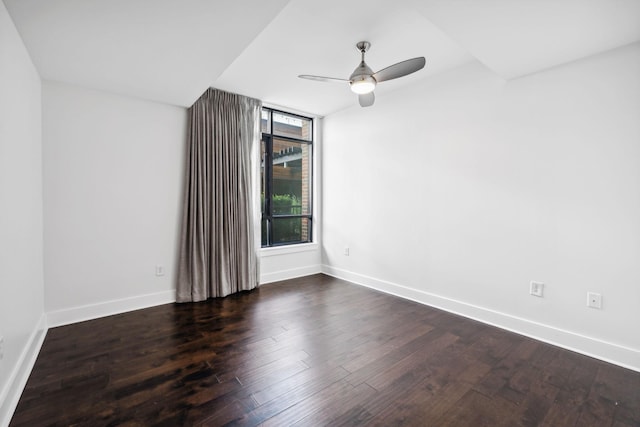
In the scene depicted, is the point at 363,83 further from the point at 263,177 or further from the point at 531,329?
the point at 531,329

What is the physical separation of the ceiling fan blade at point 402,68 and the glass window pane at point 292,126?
7.44 feet

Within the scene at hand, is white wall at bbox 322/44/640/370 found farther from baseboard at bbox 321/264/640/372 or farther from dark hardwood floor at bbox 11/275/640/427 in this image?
dark hardwood floor at bbox 11/275/640/427

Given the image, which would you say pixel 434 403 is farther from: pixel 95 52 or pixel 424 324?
pixel 95 52

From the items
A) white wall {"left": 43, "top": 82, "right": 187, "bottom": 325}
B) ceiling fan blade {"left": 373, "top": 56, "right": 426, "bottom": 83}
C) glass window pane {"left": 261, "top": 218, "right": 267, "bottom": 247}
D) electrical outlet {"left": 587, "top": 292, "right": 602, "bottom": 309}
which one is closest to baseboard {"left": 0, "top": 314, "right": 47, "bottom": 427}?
white wall {"left": 43, "top": 82, "right": 187, "bottom": 325}

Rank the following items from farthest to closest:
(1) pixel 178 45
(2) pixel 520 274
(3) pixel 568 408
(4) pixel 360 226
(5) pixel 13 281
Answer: (4) pixel 360 226, (2) pixel 520 274, (1) pixel 178 45, (5) pixel 13 281, (3) pixel 568 408

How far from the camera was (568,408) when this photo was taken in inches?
67.4

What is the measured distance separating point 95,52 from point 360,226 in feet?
11.4

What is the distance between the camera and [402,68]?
2.35 meters

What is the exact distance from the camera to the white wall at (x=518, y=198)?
222 cm

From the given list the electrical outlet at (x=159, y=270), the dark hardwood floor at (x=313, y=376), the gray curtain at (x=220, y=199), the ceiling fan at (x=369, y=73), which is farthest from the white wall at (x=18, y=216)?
the ceiling fan at (x=369, y=73)

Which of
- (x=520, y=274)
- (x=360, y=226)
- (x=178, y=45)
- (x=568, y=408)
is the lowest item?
(x=568, y=408)

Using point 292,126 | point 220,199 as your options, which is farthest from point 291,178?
point 220,199

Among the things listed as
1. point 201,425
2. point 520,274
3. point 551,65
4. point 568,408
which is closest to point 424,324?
point 520,274

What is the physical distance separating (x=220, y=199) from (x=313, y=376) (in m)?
2.47
